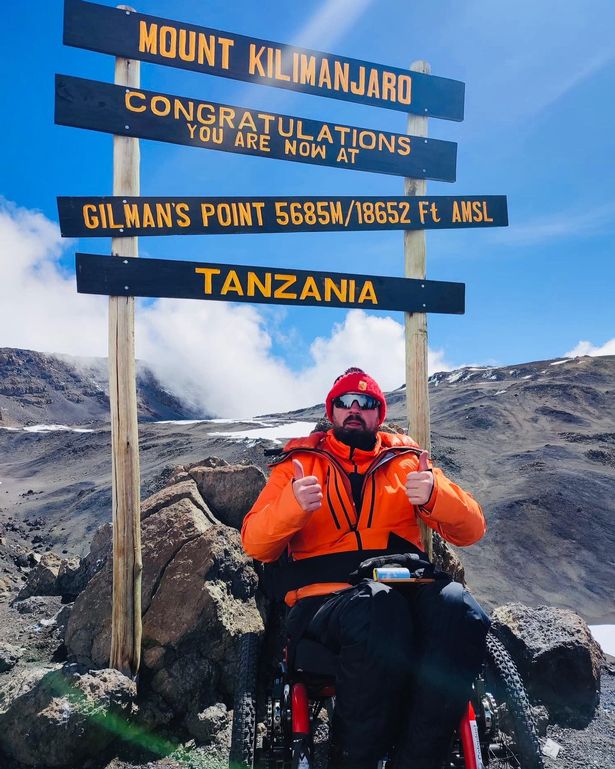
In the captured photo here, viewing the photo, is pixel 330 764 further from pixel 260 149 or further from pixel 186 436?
pixel 186 436

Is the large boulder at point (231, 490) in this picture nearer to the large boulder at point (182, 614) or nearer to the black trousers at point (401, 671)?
the large boulder at point (182, 614)

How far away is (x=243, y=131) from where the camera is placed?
13.7ft

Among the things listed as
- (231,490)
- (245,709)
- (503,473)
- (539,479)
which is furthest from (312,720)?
(503,473)

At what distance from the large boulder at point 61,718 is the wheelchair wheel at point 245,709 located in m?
0.99

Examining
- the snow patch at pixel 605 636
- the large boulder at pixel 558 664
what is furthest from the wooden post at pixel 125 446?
the snow patch at pixel 605 636

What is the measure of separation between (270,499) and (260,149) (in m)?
2.78

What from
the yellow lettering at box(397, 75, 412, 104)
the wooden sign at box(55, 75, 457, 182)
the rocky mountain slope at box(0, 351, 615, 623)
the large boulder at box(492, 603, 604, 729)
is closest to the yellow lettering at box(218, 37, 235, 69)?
the wooden sign at box(55, 75, 457, 182)

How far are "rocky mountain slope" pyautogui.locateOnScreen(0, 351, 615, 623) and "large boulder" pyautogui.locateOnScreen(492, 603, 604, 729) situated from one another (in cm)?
359

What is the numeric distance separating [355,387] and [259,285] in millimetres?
1235

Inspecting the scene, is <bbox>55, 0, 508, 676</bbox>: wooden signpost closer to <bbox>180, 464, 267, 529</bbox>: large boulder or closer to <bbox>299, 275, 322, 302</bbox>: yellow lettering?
<bbox>299, 275, 322, 302</bbox>: yellow lettering

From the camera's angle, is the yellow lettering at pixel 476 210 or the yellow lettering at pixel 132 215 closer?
the yellow lettering at pixel 132 215

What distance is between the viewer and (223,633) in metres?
3.83

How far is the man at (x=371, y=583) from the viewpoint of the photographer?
7.34ft

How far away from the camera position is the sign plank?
3.84 meters
